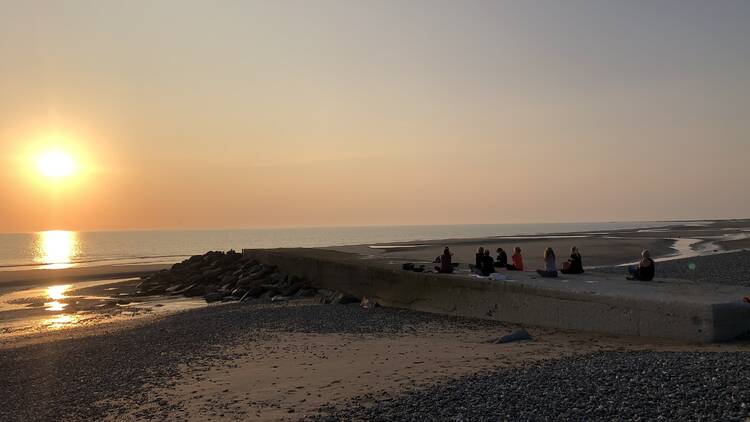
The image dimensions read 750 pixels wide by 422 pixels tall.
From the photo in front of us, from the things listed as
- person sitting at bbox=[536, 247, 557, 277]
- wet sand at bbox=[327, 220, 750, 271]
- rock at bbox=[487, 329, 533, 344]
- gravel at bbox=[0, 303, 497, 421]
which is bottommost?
gravel at bbox=[0, 303, 497, 421]

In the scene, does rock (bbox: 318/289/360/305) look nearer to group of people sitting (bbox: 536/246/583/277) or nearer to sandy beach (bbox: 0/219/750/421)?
sandy beach (bbox: 0/219/750/421)

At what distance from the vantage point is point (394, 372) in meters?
10.6

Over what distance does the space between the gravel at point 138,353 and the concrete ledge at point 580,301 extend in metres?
0.90

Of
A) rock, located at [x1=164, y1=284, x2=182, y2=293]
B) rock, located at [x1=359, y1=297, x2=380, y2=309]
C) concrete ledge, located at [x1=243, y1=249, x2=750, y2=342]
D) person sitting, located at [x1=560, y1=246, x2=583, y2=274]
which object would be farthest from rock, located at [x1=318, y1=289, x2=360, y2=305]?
rock, located at [x1=164, y1=284, x2=182, y2=293]

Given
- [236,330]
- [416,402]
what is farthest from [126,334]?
[416,402]

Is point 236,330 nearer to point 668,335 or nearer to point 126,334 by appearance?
point 126,334

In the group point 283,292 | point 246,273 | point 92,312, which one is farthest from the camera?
point 246,273

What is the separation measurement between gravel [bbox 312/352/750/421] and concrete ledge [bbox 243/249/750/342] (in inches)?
90.2

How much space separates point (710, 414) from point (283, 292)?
20.6 meters

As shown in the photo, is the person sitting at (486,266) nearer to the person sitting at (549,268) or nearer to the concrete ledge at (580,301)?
the concrete ledge at (580,301)

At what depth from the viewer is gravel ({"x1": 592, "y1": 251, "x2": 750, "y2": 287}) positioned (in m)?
21.4

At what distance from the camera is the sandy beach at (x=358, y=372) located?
776cm

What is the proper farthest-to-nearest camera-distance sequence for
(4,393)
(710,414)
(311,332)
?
(311,332), (4,393), (710,414)

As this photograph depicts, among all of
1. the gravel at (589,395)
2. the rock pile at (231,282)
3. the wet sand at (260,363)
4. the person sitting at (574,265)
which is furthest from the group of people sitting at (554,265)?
the gravel at (589,395)
